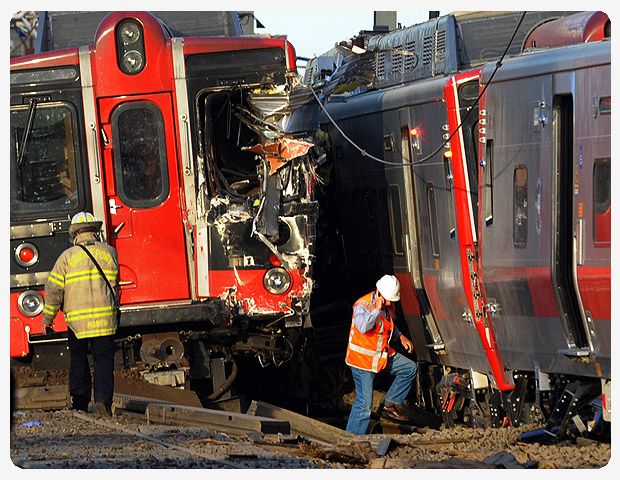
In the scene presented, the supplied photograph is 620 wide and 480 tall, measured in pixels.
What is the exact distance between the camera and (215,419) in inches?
488

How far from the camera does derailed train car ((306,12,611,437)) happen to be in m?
11.1

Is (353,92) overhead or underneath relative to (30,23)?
underneath

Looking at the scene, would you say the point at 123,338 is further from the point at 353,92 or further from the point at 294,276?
the point at 353,92

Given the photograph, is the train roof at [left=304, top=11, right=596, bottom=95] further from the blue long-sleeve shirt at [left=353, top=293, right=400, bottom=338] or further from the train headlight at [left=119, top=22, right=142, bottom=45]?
the blue long-sleeve shirt at [left=353, top=293, right=400, bottom=338]

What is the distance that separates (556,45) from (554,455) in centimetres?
450

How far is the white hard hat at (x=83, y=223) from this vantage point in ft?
40.1

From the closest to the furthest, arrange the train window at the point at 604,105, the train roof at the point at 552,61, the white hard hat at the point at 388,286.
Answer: the train window at the point at 604,105 < the train roof at the point at 552,61 < the white hard hat at the point at 388,286

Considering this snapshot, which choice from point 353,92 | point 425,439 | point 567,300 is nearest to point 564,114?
point 567,300

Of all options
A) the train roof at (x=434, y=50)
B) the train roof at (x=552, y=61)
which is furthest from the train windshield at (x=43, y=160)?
the train roof at (x=552, y=61)

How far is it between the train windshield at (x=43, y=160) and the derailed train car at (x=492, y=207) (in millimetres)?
2704

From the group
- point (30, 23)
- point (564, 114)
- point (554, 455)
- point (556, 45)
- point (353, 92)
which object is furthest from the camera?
point (30, 23)

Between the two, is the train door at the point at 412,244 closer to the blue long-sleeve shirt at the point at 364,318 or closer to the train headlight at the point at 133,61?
the blue long-sleeve shirt at the point at 364,318

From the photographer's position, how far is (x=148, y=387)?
13.8 m

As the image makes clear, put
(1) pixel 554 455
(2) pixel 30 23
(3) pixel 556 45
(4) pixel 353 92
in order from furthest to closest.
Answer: (2) pixel 30 23 → (4) pixel 353 92 → (3) pixel 556 45 → (1) pixel 554 455
